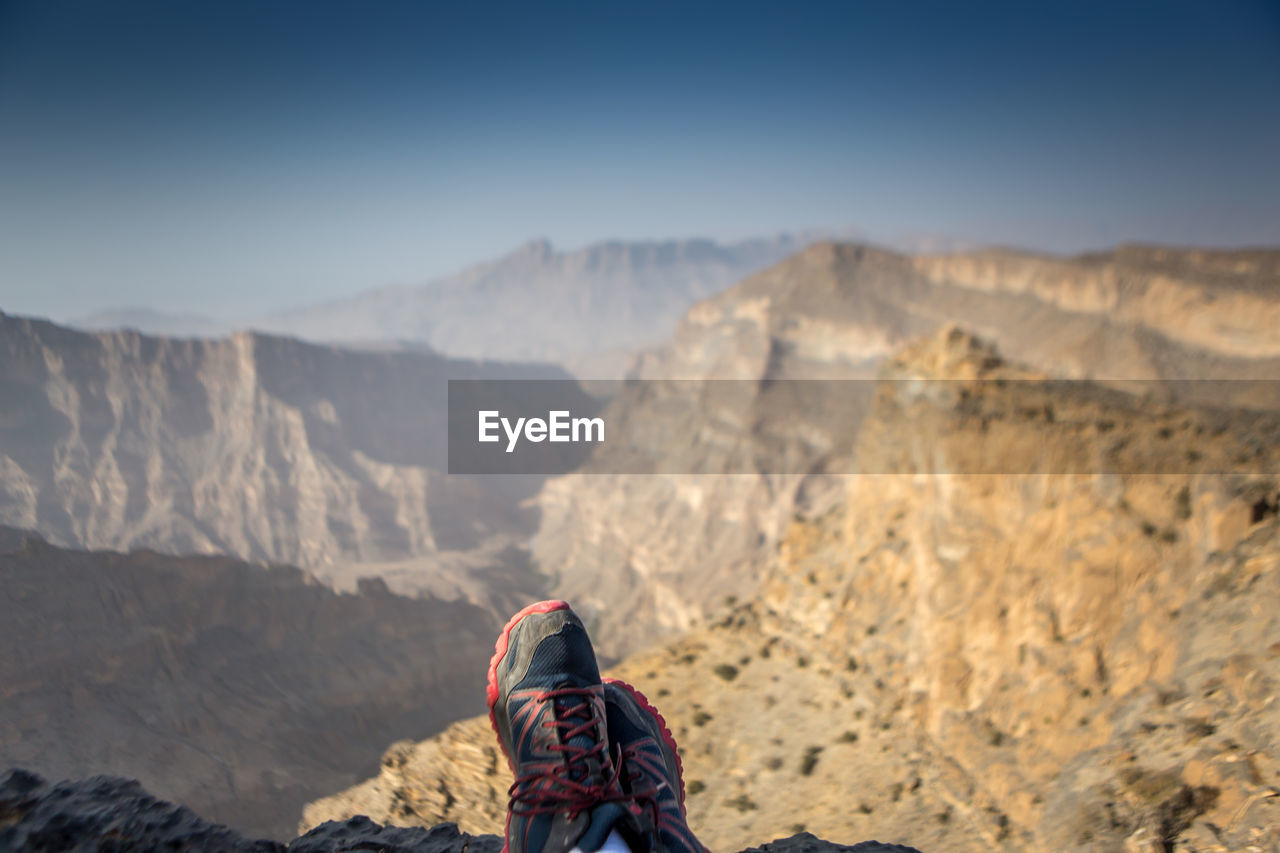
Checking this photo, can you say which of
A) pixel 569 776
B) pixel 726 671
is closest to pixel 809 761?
pixel 726 671

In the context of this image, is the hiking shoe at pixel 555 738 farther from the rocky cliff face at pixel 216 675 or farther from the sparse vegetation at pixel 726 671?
the rocky cliff face at pixel 216 675

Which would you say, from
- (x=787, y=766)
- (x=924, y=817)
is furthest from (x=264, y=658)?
(x=924, y=817)

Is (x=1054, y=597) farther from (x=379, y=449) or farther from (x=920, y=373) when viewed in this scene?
(x=379, y=449)

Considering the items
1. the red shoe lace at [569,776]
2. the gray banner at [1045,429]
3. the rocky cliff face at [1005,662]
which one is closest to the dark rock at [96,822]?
the red shoe lace at [569,776]

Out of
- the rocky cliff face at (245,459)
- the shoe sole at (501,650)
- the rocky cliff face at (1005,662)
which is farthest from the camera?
the rocky cliff face at (245,459)

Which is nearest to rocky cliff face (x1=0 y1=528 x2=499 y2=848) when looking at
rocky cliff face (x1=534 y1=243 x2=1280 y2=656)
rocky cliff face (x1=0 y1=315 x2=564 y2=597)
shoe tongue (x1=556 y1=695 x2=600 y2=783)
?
rocky cliff face (x1=0 y1=315 x2=564 y2=597)

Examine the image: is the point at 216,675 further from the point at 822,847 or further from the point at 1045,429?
the point at 1045,429
